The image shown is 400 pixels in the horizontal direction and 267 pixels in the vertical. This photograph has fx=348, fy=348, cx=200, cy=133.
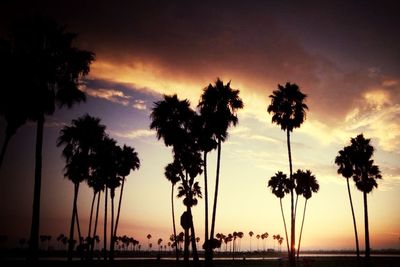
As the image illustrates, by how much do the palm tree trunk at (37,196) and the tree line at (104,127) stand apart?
0.06 m

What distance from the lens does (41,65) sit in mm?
21781

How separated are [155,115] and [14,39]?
18519 millimetres

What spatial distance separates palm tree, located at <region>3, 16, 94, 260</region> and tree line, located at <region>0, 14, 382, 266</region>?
0.05 m

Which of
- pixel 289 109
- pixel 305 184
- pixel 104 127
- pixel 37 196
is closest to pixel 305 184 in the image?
pixel 305 184

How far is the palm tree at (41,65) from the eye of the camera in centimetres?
2161

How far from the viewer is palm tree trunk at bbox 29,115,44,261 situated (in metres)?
20.7

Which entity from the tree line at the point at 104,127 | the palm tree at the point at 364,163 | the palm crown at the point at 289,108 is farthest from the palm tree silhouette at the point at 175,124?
the palm tree at the point at 364,163

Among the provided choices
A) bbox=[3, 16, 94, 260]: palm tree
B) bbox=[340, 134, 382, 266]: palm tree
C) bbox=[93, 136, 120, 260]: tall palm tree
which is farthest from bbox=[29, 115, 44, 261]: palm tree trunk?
bbox=[340, 134, 382, 266]: palm tree

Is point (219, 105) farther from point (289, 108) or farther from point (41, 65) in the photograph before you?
point (41, 65)

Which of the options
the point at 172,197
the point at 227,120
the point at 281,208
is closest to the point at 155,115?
the point at 227,120

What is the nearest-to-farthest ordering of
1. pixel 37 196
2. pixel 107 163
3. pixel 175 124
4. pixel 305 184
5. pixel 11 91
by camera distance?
pixel 37 196, pixel 11 91, pixel 175 124, pixel 107 163, pixel 305 184

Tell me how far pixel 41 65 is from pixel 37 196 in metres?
8.10

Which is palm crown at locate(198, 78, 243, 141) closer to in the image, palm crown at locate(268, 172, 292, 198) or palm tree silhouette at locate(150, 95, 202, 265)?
palm tree silhouette at locate(150, 95, 202, 265)

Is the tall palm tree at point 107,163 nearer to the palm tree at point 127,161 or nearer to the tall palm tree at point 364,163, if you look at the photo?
the palm tree at point 127,161
